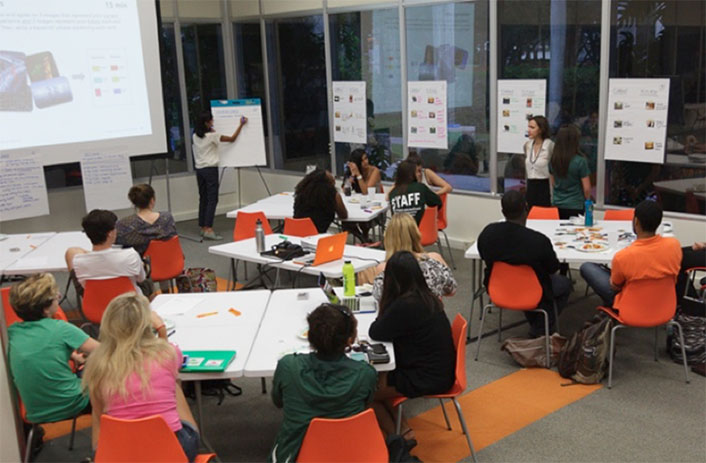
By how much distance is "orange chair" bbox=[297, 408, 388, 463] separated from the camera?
9.21 ft

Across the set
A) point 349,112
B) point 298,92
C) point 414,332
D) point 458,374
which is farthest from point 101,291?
point 298,92

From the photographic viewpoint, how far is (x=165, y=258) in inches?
230

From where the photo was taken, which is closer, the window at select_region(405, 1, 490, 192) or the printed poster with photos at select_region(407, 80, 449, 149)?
the window at select_region(405, 1, 490, 192)

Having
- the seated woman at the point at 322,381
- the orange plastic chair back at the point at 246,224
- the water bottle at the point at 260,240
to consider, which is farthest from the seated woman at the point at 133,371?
the orange plastic chair back at the point at 246,224

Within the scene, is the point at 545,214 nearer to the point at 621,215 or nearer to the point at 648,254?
the point at 621,215

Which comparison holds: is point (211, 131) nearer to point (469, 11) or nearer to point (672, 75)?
point (469, 11)

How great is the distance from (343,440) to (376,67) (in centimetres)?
668

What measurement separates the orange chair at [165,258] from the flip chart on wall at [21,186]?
290 centimetres

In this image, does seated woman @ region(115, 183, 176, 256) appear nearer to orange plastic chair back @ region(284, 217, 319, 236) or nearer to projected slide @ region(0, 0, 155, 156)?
orange plastic chair back @ region(284, 217, 319, 236)

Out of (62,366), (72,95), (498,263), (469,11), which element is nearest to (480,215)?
(469,11)

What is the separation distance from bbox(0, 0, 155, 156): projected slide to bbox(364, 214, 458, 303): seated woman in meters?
5.27

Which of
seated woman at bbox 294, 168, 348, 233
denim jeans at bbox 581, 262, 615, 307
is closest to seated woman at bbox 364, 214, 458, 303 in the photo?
denim jeans at bbox 581, 262, 615, 307

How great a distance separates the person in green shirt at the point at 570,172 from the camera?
6.38m

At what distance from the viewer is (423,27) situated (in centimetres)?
821
